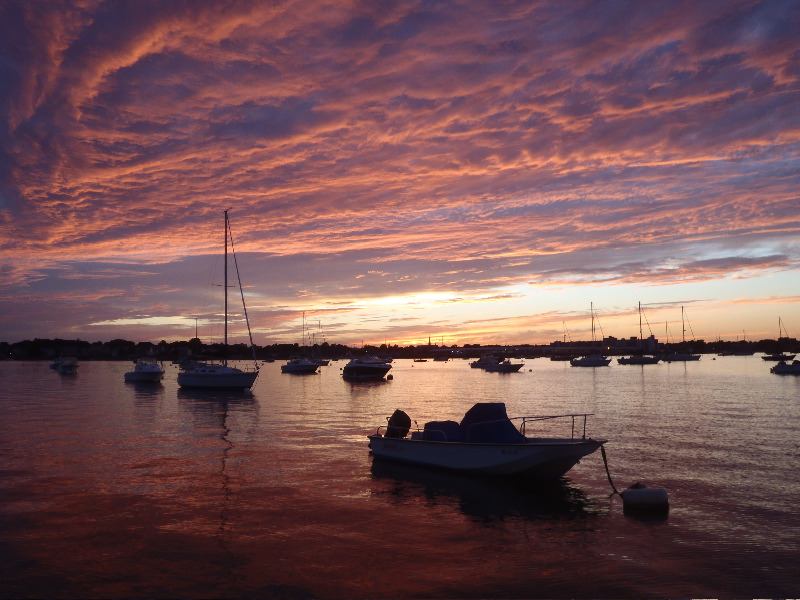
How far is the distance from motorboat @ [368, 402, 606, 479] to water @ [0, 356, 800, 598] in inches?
29.3

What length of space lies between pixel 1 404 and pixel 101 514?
4877 cm

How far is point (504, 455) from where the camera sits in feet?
74.8

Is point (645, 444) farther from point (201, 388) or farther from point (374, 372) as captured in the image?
point (374, 372)

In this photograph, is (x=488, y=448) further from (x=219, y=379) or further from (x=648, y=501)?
(x=219, y=379)

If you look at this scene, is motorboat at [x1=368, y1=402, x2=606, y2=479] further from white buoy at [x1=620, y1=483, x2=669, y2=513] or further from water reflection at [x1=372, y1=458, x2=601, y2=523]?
white buoy at [x1=620, y1=483, x2=669, y2=513]

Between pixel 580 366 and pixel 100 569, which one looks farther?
pixel 580 366

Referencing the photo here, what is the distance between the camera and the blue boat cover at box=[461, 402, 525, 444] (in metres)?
23.6

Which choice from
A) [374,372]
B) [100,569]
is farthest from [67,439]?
[374,372]

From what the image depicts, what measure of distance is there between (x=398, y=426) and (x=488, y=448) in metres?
5.91

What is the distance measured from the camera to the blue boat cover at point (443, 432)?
25438 mm

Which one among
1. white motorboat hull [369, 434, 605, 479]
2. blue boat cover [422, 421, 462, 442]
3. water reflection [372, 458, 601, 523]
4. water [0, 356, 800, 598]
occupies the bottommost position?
water reflection [372, 458, 601, 523]

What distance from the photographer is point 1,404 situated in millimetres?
57312

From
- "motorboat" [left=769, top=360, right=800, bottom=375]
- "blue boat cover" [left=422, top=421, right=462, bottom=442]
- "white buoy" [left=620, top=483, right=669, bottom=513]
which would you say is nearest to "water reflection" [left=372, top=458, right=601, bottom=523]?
"white buoy" [left=620, top=483, right=669, bottom=513]

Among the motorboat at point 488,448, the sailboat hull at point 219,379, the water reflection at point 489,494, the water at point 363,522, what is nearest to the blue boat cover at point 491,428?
the motorboat at point 488,448
